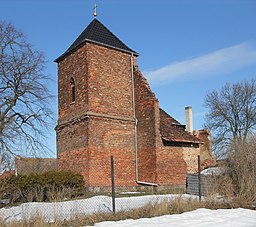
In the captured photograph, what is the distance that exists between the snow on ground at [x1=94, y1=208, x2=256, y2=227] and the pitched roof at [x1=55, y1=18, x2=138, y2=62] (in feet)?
44.8

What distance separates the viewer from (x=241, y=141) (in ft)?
52.3

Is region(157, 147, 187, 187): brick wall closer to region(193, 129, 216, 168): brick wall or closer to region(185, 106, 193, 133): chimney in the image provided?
region(193, 129, 216, 168): brick wall

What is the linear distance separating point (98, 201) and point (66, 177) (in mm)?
3201

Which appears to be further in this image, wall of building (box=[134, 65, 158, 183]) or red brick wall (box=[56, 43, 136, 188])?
wall of building (box=[134, 65, 158, 183])

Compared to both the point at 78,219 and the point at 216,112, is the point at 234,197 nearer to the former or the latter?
the point at 78,219

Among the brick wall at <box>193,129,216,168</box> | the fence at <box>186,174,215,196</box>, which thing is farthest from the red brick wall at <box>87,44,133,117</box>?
the brick wall at <box>193,129,216,168</box>

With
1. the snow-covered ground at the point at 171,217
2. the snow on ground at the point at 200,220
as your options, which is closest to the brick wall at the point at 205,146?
the snow-covered ground at the point at 171,217

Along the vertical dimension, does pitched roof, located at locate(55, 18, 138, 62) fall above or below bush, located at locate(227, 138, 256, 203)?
above

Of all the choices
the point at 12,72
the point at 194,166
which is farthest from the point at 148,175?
the point at 12,72

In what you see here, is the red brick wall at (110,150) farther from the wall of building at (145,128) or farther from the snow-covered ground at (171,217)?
the snow-covered ground at (171,217)

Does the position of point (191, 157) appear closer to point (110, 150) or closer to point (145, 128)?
point (145, 128)

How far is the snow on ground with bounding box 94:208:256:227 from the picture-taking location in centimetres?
959

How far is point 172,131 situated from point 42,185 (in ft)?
A: 32.1

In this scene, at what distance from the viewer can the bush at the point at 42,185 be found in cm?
1603
